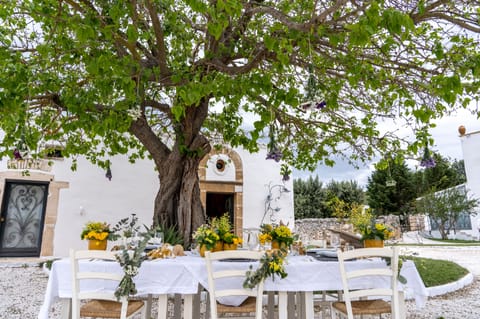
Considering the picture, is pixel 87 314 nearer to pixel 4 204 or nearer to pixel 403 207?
pixel 4 204

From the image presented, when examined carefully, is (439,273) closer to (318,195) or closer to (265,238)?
(265,238)

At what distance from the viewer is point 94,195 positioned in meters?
7.83

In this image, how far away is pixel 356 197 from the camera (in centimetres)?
2177

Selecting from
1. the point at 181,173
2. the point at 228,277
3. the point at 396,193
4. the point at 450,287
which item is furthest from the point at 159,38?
the point at 396,193

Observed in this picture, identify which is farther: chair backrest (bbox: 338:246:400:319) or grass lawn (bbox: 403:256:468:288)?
grass lawn (bbox: 403:256:468:288)

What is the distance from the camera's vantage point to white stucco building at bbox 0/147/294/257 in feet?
23.6

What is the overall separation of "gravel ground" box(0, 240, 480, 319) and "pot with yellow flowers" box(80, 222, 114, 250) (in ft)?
6.00

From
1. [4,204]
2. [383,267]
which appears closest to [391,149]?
[383,267]

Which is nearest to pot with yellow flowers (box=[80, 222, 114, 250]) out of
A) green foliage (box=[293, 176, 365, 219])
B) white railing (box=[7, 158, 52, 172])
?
white railing (box=[7, 158, 52, 172])

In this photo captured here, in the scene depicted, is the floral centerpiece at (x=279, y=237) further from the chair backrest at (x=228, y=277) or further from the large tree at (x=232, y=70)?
the large tree at (x=232, y=70)

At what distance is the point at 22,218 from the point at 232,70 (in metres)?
6.56

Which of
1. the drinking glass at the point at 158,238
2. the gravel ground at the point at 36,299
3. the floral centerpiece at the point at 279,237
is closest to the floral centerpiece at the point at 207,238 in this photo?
the floral centerpiece at the point at 279,237

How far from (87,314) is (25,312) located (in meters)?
2.41

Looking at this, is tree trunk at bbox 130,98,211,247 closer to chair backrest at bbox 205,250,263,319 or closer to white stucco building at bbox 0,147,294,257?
chair backrest at bbox 205,250,263,319
